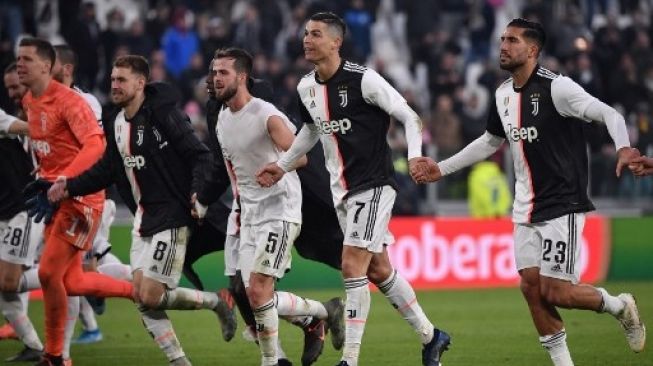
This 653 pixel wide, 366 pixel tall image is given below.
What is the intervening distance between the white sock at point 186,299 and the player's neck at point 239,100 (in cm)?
151

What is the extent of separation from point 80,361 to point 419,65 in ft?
48.3

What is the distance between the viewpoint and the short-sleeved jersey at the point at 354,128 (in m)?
10.3

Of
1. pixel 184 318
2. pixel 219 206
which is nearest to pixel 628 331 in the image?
pixel 219 206

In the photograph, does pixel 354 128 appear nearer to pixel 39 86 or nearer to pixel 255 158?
pixel 255 158

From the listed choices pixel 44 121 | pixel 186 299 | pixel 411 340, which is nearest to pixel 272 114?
pixel 186 299

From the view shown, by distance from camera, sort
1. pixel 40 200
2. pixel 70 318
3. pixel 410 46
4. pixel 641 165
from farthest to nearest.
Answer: pixel 410 46 → pixel 70 318 → pixel 40 200 → pixel 641 165

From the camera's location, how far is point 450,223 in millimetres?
20672

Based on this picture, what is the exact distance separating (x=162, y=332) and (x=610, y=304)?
3.40m

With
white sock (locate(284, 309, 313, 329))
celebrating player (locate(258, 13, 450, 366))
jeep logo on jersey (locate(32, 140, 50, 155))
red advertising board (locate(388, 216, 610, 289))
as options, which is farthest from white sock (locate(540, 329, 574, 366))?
red advertising board (locate(388, 216, 610, 289))

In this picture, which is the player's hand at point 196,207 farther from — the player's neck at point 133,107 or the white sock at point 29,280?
the white sock at point 29,280

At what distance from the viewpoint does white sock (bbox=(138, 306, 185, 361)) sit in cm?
1081

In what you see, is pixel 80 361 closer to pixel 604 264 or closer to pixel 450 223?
pixel 450 223

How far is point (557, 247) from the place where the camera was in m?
9.60

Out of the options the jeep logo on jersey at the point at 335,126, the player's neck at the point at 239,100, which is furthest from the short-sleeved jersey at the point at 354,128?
the player's neck at the point at 239,100
